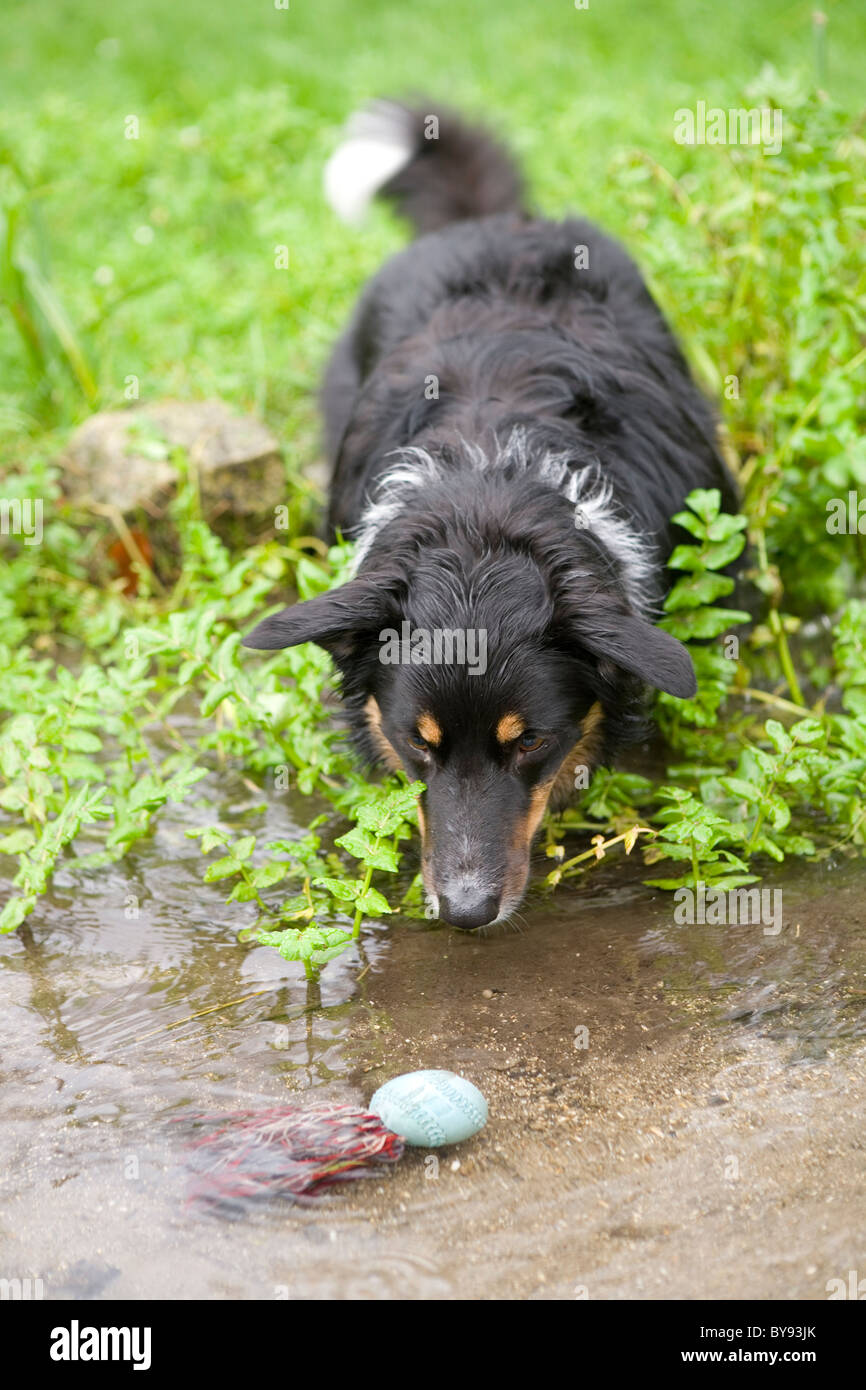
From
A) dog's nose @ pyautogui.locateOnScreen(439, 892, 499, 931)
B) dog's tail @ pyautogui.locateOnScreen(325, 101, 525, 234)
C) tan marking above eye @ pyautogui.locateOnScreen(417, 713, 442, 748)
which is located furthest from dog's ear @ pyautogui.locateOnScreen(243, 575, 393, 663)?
dog's tail @ pyautogui.locateOnScreen(325, 101, 525, 234)

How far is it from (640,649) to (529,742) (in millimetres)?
454

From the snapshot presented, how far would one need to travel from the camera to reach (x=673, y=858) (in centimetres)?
377

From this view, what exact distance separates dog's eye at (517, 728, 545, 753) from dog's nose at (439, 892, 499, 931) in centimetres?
39

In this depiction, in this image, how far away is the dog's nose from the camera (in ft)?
10.5

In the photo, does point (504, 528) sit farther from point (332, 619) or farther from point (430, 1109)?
point (430, 1109)

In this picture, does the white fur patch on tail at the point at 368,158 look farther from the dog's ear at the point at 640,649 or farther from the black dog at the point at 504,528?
the dog's ear at the point at 640,649

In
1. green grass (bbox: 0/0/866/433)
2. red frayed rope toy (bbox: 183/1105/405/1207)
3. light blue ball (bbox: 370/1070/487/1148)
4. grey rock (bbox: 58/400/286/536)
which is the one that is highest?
green grass (bbox: 0/0/866/433)

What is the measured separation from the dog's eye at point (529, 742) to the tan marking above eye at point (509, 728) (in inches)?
1.0

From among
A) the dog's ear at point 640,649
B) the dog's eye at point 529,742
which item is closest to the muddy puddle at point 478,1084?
the dog's eye at point 529,742

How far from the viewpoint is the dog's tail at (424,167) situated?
602 centimetres

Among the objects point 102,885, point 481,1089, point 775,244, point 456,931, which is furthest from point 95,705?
point 775,244

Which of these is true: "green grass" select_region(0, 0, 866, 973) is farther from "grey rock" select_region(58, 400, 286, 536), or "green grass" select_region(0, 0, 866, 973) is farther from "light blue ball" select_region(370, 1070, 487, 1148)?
"light blue ball" select_region(370, 1070, 487, 1148)
